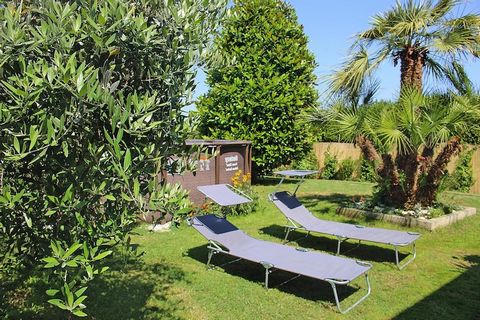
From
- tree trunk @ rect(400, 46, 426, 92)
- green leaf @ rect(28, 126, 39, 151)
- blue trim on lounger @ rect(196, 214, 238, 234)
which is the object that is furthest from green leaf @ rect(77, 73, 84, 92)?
tree trunk @ rect(400, 46, 426, 92)

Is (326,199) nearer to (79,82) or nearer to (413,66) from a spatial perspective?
(413,66)

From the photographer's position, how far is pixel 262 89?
1530 centimetres

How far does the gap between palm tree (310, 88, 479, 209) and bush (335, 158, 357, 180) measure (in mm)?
Result: 8930

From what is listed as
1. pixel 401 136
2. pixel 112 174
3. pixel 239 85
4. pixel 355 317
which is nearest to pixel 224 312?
pixel 355 317

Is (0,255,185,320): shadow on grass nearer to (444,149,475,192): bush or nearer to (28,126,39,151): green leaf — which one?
(28,126,39,151): green leaf

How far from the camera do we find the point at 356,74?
11453 millimetres

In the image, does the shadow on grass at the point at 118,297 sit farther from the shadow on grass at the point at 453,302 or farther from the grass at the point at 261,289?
the shadow on grass at the point at 453,302

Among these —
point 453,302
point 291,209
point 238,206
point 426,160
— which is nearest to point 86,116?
point 453,302

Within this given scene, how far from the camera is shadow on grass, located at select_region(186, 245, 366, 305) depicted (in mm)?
6336

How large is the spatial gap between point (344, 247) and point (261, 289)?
3.03 metres

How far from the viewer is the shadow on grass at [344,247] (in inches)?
320

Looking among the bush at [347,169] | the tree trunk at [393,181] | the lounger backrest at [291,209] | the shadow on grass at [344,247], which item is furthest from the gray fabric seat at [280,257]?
the bush at [347,169]

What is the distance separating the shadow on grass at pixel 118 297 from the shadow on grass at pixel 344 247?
3.20m

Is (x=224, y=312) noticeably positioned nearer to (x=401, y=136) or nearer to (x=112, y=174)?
(x=112, y=174)
